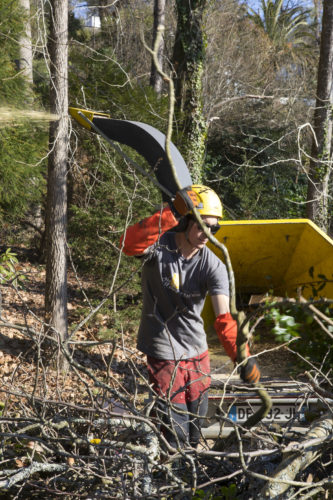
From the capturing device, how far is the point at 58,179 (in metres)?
6.65

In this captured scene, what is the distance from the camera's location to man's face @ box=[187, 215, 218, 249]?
12.0 feet

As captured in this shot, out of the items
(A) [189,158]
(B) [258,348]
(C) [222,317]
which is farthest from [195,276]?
(A) [189,158]

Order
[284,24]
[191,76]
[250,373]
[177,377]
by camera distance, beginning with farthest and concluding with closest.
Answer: [284,24]
[191,76]
[177,377]
[250,373]

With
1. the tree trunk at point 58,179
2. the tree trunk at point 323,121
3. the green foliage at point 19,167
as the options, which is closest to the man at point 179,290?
the tree trunk at point 58,179

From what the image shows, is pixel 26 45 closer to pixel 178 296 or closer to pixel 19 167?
pixel 19 167

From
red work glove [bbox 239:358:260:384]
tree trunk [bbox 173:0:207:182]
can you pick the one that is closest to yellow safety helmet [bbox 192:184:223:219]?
red work glove [bbox 239:358:260:384]

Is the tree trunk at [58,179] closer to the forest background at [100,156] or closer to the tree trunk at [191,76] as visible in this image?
the forest background at [100,156]

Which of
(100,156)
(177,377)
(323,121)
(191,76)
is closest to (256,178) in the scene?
(323,121)

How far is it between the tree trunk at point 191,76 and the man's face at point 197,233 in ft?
20.2

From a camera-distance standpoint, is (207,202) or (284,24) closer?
(207,202)

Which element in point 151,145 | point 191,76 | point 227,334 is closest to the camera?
point 227,334

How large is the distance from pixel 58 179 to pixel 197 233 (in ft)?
11.1

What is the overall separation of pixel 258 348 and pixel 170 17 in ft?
49.4

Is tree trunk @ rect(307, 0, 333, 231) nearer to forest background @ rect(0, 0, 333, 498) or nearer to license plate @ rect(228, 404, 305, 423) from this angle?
forest background @ rect(0, 0, 333, 498)
